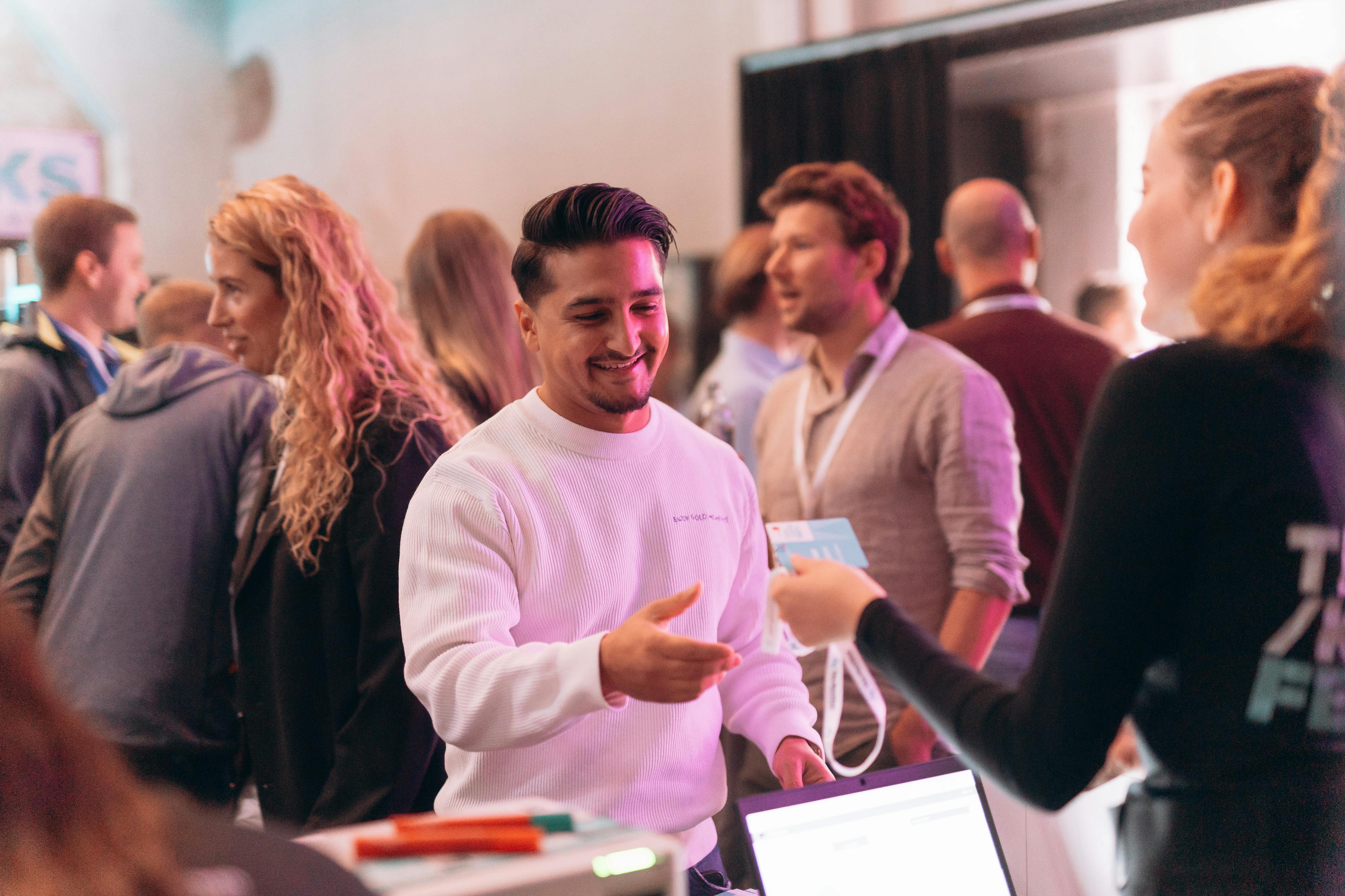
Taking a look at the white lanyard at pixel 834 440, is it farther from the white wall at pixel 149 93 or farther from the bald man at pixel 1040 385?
the white wall at pixel 149 93

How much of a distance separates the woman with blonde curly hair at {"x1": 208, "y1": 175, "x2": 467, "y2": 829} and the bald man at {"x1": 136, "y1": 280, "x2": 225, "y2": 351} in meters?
0.77

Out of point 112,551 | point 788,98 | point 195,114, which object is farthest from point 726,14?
point 112,551

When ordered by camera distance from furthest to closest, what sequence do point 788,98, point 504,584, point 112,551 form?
point 788,98 → point 112,551 → point 504,584

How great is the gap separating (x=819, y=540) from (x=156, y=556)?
124 cm

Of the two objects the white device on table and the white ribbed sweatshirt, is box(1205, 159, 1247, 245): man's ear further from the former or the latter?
the white device on table

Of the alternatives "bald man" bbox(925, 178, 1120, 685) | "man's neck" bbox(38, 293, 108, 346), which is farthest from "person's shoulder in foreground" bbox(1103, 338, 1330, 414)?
"man's neck" bbox(38, 293, 108, 346)

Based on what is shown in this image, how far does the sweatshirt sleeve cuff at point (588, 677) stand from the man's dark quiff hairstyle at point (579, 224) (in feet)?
1.48

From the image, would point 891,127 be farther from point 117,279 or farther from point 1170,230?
point 1170,230

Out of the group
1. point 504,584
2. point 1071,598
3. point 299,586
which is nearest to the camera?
point 1071,598

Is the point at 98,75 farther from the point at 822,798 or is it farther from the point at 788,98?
the point at 822,798

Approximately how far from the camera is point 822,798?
1263mm

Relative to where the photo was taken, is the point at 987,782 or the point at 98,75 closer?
the point at 987,782

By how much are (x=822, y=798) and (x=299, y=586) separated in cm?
91

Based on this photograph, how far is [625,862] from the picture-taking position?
66 cm
